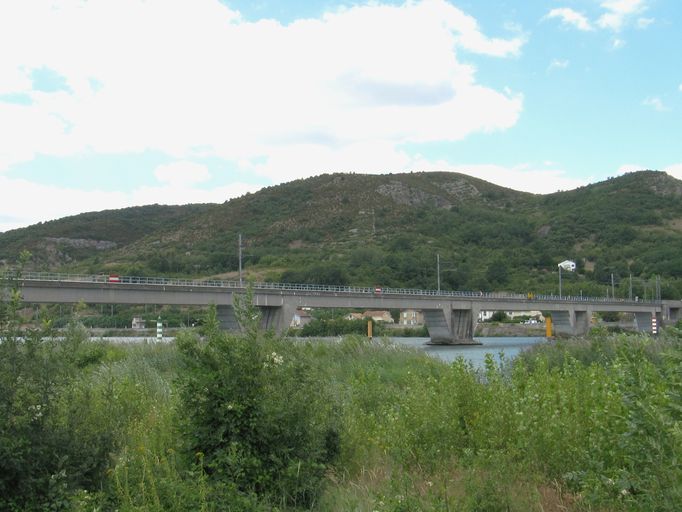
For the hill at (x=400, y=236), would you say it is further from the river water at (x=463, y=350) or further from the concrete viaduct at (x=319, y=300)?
the river water at (x=463, y=350)

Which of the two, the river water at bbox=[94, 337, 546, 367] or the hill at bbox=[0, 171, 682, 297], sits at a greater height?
the hill at bbox=[0, 171, 682, 297]

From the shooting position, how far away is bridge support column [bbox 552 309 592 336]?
88.4 meters

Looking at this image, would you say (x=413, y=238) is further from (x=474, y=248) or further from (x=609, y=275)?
(x=609, y=275)

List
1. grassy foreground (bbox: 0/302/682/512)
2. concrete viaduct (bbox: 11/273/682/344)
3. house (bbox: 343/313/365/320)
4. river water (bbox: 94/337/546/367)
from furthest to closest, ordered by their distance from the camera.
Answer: house (bbox: 343/313/365/320) → concrete viaduct (bbox: 11/273/682/344) → river water (bbox: 94/337/546/367) → grassy foreground (bbox: 0/302/682/512)

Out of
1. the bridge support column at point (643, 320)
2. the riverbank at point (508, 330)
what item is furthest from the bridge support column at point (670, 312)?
the riverbank at point (508, 330)

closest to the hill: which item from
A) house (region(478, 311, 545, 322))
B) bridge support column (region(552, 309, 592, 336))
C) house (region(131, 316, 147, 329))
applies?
house (region(478, 311, 545, 322))

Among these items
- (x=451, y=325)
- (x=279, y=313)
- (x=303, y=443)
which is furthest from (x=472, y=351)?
Result: (x=303, y=443)

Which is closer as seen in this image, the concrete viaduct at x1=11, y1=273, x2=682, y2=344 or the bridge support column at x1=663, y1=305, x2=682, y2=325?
the concrete viaduct at x1=11, y1=273, x2=682, y2=344

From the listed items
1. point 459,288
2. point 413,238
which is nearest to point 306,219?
point 413,238

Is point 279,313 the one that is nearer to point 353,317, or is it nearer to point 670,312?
point 353,317

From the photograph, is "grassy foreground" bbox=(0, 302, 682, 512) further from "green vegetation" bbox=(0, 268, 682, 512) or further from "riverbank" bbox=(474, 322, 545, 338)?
"riverbank" bbox=(474, 322, 545, 338)

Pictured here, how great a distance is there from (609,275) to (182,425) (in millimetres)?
131102

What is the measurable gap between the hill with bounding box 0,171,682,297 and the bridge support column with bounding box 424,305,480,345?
2161 cm

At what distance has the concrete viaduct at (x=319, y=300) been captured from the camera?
152 ft
